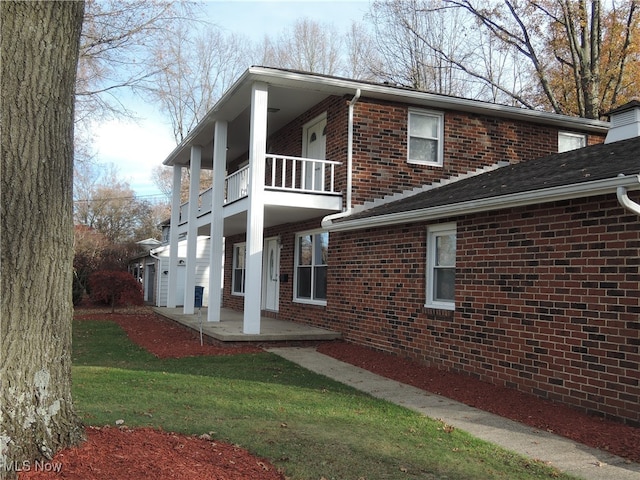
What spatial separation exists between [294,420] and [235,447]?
46.6 inches

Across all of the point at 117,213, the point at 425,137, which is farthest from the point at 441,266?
the point at 117,213

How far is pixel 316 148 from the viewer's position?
45.8 feet

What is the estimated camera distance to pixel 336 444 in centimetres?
491

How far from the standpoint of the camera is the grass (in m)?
4.46

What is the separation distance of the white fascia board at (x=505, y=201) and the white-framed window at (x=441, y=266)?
0.39m

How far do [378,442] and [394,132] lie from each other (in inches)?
347

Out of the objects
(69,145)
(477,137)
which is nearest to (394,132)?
(477,137)

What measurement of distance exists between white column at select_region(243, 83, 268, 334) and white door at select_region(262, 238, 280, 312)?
4150 millimetres

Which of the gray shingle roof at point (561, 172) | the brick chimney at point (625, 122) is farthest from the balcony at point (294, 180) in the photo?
the brick chimney at point (625, 122)

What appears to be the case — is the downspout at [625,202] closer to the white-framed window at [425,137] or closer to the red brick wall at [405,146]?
the red brick wall at [405,146]

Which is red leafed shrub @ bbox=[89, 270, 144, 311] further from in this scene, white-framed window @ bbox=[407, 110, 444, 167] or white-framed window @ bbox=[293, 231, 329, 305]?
white-framed window @ bbox=[407, 110, 444, 167]

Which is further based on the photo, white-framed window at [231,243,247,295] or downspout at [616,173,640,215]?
white-framed window at [231,243,247,295]

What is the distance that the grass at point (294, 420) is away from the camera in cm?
446

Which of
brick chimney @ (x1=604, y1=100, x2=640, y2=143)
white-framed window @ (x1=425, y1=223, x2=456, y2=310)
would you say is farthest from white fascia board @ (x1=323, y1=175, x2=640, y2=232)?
brick chimney @ (x1=604, y1=100, x2=640, y2=143)
